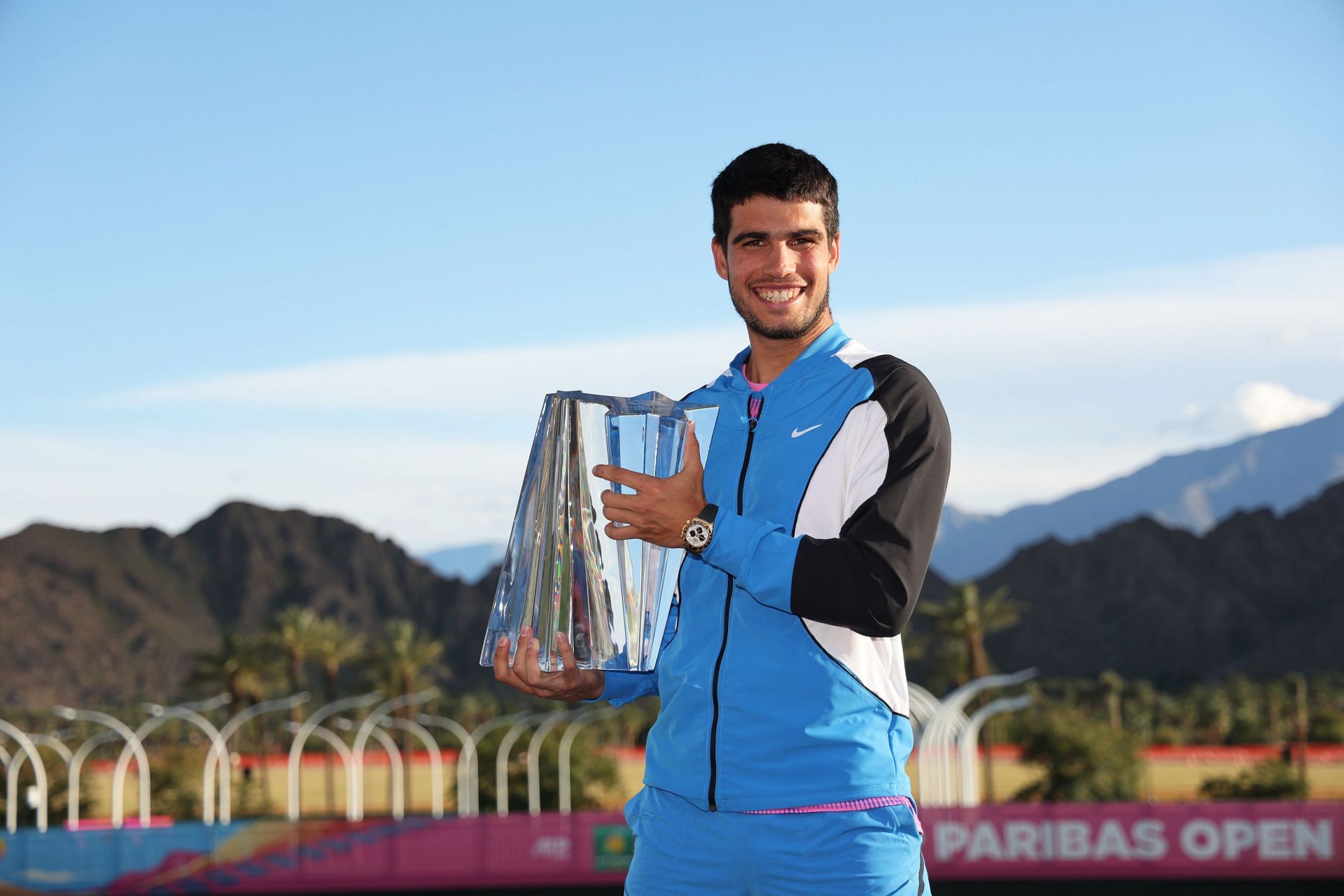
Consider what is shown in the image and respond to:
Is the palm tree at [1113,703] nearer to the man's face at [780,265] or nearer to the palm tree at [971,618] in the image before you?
the palm tree at [971,618]

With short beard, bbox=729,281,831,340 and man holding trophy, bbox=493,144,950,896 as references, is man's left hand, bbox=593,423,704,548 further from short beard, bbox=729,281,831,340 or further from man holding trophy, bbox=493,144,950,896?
short beard, bbox=729,281,831,340

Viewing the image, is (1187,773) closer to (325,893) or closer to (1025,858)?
(1025,858)

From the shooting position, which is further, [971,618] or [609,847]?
[971,618]

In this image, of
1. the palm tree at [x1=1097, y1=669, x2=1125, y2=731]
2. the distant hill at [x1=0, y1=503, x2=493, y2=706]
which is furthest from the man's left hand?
the distant hill at [x1=0, y1=503, x2=493, y2=706]

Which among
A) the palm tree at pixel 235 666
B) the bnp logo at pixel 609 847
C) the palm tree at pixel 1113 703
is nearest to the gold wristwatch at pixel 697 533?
the bnp logo at pixel 609 847

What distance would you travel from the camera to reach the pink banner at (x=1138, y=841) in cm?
3198

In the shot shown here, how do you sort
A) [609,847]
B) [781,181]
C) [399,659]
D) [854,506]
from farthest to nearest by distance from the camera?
[399,659] → [609,847] → [781,181] → [854,506]

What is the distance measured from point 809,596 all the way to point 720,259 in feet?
3.23

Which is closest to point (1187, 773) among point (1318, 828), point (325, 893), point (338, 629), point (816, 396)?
point (338, 629)

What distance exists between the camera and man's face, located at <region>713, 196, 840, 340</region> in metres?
3.45

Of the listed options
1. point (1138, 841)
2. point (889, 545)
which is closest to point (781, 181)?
point (889, 545)

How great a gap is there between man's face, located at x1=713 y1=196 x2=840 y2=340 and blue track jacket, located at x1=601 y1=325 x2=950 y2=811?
99mm

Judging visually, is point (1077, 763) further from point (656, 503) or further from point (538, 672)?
point (656, 503)

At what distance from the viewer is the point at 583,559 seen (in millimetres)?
3488
